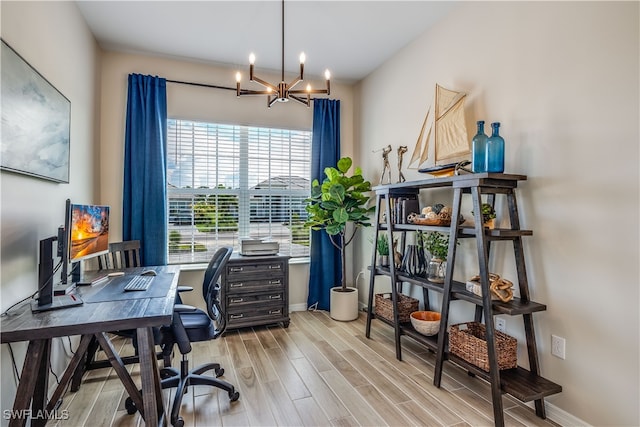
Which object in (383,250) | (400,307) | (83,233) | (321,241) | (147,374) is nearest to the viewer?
(147,374)

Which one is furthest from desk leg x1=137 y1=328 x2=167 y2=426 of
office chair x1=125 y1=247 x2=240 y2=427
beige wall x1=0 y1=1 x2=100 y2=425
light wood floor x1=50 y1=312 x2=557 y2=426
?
beige wall x1=0 y1=1 x2=100 y2=425

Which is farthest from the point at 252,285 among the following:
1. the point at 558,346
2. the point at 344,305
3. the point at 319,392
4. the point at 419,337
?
the point at 558,346

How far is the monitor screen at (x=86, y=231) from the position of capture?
76.6 inches

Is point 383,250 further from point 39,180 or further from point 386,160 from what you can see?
point 39,180

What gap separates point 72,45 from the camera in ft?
8.18

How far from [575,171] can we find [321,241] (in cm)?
265

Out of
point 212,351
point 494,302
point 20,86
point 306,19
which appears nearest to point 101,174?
point 20,86

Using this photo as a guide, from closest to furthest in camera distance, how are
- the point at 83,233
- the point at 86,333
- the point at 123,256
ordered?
the point at 86,333, the point at 83,233, the point at 123,256

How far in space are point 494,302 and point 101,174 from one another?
357 cm

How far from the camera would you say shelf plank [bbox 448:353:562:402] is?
1836 millimetres

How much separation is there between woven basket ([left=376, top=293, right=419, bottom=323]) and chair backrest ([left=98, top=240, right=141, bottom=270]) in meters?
2.27

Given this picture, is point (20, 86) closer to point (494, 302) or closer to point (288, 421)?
point (288, 421)

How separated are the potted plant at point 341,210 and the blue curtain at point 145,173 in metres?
1.56

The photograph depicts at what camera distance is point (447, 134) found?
260cm
